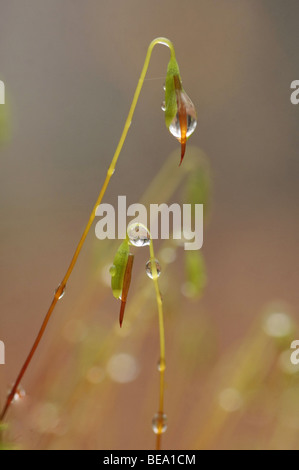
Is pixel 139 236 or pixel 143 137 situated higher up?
pixel 143 137

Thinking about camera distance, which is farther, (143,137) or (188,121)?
(143,137)

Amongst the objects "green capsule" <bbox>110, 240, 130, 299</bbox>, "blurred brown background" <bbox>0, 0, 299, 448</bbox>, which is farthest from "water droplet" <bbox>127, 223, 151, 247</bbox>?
"blurred brown background" <bbox>0, 0, 299, 448</bbox>

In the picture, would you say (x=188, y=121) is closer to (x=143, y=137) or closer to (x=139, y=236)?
(x=139, y=236)

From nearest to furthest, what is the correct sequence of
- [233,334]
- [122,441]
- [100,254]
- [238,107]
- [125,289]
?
1. [125,289]
2. [100,254]
3. [122,441]
4. [233,334]
5. [238,107]

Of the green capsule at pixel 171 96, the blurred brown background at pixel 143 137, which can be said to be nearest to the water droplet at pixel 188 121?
the green capsule at pixel 171 96

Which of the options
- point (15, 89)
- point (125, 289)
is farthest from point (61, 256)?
point (125, 289)

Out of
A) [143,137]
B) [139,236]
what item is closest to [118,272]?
[139,236]

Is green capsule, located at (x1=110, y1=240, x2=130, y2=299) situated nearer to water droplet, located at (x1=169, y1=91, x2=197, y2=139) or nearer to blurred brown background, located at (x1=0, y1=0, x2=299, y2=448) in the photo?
water droplet, located at (x1=169, y1=91, x2=197, y2=139)

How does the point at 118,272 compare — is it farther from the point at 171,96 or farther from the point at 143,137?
the point at 143,137
